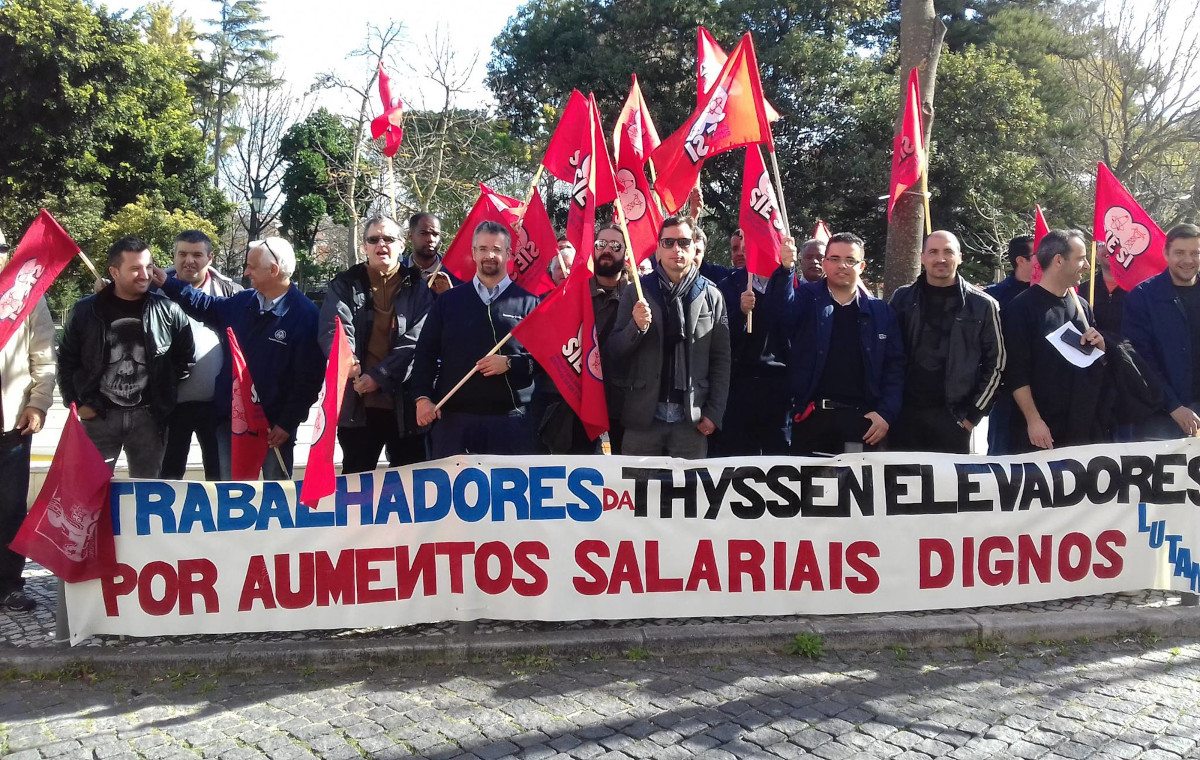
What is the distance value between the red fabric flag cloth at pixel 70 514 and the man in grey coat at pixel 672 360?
2593 millimetres

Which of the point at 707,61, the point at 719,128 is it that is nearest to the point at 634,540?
the point at 719,128

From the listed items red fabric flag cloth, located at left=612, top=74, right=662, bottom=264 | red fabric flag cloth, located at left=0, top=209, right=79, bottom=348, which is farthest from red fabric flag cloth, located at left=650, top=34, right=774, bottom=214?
red fabric flag cloth, located at left=0, top=209, right=79, bottom=348

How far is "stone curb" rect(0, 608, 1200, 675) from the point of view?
14.0 feet

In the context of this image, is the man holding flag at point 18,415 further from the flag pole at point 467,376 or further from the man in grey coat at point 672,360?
the man in grey coat at point 672,360

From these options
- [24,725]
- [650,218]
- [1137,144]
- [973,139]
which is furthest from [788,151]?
[24,725]

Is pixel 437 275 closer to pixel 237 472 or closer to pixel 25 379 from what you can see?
pixel 237 472

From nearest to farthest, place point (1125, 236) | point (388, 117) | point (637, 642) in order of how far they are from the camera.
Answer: point (637, 642)
point (1125, 236)
point (388, 117)

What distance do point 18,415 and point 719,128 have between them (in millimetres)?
4292

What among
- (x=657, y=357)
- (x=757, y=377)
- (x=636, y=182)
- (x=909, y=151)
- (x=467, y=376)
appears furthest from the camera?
(x=909, y=151)

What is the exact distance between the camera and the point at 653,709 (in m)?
3.83

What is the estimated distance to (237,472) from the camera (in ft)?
16.7

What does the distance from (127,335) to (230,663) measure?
2.02 metres

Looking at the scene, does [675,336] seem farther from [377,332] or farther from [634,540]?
[377,332]

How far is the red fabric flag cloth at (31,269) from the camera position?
4.75m
